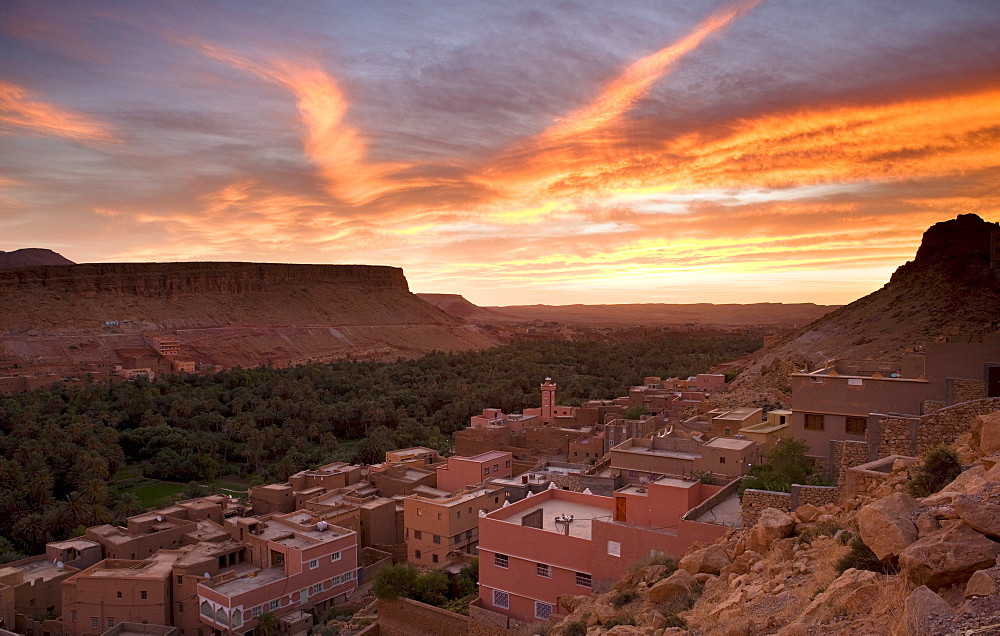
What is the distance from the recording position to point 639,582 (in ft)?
24.1

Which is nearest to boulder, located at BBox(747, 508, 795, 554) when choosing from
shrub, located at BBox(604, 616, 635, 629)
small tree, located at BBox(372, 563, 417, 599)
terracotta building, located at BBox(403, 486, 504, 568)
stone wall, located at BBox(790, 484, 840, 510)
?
shrub, located at BBox(604, 616, 635, 629)

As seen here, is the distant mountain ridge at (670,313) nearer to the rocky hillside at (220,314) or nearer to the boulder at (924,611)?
the rocky hillside at (220,314)

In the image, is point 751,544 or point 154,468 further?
point 154,468

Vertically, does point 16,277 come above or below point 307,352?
above

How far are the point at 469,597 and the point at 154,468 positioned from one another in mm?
21210

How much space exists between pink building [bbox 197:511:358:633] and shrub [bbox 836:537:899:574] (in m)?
14.0

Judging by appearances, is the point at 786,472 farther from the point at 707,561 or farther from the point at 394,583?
the point at 394,583

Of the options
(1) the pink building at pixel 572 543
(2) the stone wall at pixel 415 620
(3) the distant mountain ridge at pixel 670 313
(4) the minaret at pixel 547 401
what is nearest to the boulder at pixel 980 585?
(1) the pink building at pixel 572 543

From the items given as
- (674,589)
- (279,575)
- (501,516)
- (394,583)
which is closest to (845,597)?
(674,589)

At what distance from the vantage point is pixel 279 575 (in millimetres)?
16344

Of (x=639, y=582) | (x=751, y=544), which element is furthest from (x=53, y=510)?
(x=751, y=544)

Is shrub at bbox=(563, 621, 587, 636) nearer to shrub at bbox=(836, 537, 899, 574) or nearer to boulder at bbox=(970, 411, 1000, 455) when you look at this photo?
shrub at bbox=(836, 537, 899, 574)

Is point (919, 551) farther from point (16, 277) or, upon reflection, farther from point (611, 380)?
point (16, 277)

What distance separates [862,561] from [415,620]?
969 centimetres
